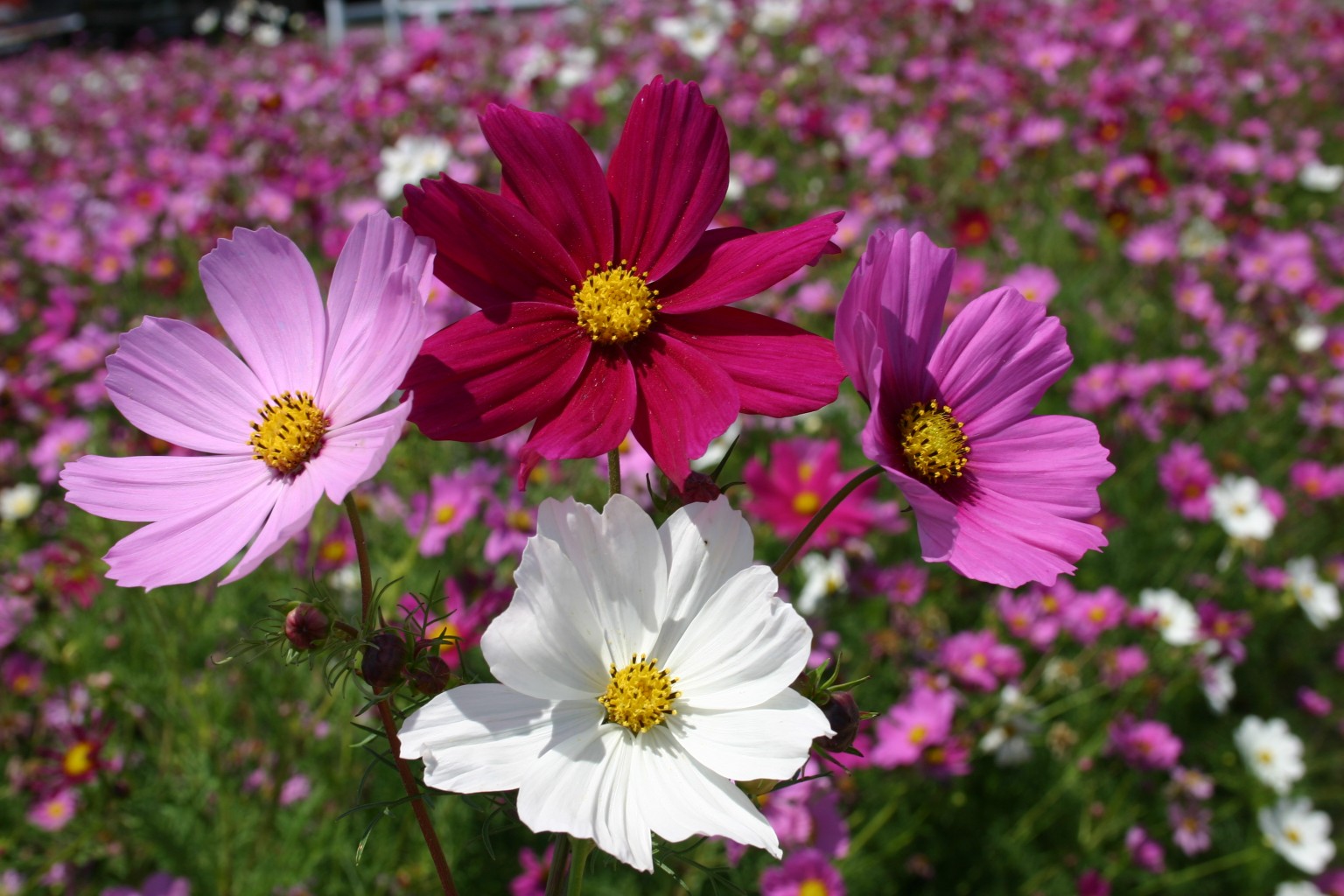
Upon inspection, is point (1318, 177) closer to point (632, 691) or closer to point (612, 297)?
point (612, 297)

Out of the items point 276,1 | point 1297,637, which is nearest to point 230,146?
point 1297,637

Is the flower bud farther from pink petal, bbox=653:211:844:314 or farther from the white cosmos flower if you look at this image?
pink petal, bbox=653:211:844:314

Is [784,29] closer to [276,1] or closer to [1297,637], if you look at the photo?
[1297,637]

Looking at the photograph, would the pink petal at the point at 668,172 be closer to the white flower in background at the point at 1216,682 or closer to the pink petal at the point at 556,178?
the pink petal at the point at 556,178

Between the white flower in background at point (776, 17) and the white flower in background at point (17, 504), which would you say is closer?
the white flower in background at point (17, 504)

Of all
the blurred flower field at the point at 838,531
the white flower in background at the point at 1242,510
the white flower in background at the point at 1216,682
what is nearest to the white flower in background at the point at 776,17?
the blurred flower field at the point at 838,531

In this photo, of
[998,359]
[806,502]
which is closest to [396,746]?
[998,359]

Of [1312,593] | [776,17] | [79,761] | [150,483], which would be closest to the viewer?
[150,483]

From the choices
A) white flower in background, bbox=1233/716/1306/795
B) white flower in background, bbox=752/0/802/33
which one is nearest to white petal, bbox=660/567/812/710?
white flower in background, bbox=1233/716/1306/795
